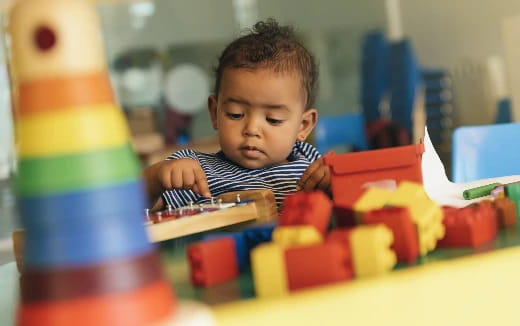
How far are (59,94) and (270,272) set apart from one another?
0.48 feet

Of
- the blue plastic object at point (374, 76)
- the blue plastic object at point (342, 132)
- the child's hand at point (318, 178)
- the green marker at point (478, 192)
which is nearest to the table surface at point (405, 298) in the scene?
the green marker at point (478, 192)

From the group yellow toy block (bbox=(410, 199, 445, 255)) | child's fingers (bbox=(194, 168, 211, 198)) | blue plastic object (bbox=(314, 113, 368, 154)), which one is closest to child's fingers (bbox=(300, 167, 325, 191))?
child's fingers (bbox=(194, 168, 211, 198))

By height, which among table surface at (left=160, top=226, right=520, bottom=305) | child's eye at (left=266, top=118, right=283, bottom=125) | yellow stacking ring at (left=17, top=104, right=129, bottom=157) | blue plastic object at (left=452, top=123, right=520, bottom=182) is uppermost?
yellow stacking ring at (left=17, top=104, right=129, bottom=157)

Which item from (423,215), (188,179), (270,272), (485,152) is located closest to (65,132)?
(270,272)

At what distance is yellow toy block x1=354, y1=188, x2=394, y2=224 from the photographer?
1.71ft

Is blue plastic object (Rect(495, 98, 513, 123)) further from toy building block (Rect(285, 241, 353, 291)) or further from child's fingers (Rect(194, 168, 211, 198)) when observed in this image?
toy building block (Rect(285, 241, 353, 291))

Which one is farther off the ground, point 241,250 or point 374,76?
point 374,76

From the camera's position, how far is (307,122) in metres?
1.32

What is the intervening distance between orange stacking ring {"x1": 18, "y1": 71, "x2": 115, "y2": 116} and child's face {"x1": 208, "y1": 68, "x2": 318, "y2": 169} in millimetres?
773

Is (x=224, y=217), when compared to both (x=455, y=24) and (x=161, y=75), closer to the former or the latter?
(x=455, y=24)

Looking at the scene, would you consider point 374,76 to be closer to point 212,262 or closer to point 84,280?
point 212,262

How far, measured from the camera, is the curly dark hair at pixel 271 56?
1147 mm

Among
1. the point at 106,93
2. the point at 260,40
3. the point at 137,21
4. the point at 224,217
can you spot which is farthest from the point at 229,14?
the point at 106,93

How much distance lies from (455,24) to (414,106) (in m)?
0.65
